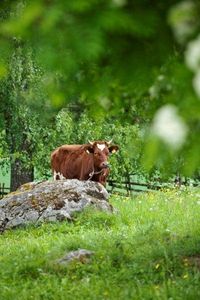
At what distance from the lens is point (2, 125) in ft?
82.8

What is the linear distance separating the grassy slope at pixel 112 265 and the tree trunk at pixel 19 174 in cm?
1399

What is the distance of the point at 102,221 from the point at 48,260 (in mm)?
3942

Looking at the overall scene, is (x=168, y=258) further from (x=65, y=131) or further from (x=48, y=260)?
(x=65, y=131)

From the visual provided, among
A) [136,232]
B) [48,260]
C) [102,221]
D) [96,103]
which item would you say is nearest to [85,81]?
[96,103]

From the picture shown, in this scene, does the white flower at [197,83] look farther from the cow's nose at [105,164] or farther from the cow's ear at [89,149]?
the cow's ear at [89,149]

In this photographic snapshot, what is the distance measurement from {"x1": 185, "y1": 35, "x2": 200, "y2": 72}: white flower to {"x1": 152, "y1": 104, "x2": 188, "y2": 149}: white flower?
256 mm

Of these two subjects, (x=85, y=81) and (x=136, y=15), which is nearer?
(x=136, y=15)

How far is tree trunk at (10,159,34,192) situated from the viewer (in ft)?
87.0

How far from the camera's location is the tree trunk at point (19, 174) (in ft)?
87.0

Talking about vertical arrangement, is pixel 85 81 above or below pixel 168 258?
above

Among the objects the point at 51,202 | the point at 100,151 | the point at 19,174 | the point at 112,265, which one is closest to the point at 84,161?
the point at 100,151

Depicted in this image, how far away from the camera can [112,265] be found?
8.87 meters

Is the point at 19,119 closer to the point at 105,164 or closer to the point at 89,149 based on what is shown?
the point at 89,149

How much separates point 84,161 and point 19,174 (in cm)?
829
